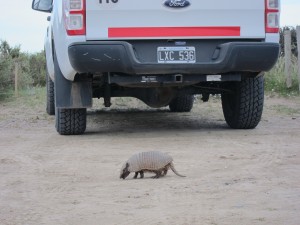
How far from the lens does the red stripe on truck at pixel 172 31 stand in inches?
308

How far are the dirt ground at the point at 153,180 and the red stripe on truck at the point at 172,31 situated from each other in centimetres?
114

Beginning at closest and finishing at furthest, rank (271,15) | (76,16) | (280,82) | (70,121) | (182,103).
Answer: (76,16) → (271,15) → (70,121) → (182,103) → (280,82)

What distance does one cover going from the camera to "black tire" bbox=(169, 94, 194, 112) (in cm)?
1242

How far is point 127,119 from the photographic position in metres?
11.2

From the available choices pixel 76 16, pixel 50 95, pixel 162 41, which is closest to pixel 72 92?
pixel 76 16

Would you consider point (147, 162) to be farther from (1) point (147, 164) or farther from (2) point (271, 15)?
(2) point (271, 15)

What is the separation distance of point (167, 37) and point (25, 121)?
420cm

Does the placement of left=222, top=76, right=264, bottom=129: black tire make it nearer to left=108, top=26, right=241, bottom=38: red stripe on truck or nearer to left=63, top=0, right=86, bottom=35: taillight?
left=108, top=26, right=241, bottom=38: red stripe on truck

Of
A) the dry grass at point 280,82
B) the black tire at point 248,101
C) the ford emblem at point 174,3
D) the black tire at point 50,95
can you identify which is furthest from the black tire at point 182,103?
the ford emblem at point 174,3

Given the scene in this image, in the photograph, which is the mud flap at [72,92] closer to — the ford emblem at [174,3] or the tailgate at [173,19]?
the tailgate at [173,19]

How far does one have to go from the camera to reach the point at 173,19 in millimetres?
7906

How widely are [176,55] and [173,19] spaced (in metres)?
0.38

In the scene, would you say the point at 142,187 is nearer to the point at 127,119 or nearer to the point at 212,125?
the point at 212,125

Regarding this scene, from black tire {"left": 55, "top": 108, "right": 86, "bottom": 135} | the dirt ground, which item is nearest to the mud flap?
black tire {"left": 55, "top": 108, "right": 86, "bottom": 135}
